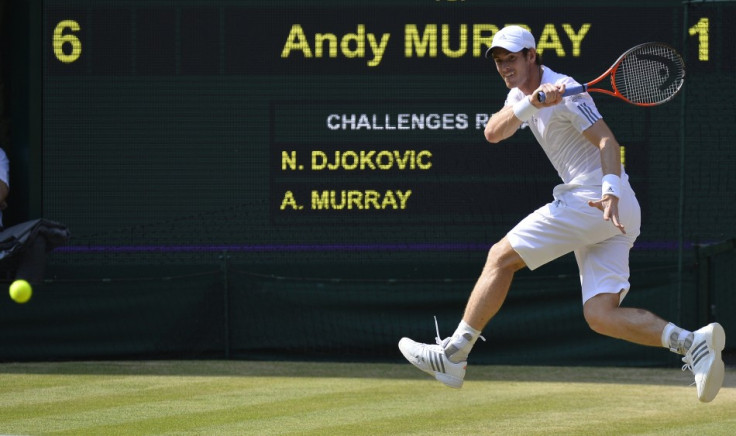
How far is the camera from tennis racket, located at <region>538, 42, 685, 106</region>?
6.54 meters

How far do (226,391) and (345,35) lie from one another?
2.82 m

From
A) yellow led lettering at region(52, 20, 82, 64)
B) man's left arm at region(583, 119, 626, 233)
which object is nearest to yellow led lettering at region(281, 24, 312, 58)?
yellow led lettering at region(52, 20, 82, 64)

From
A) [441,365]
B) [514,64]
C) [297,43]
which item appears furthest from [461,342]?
[297,43]

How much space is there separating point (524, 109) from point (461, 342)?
1.03 meters

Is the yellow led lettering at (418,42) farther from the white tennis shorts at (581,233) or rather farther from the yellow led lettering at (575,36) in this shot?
the white tennis shorts at (581,233)

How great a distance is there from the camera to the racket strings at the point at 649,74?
6.55 metres

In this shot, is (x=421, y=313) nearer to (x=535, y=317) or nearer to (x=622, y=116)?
(x=535, y=317)

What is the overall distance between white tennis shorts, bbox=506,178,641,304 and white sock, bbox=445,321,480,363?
1.23ft

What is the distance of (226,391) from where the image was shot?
8.48 meters

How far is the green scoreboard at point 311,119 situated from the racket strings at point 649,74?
3.26 metres

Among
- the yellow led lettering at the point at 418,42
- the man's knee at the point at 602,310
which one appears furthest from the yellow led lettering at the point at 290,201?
the man's knee at the point at 602,310

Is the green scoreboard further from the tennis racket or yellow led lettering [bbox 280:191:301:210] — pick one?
the tennis racket

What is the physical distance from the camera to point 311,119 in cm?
1009

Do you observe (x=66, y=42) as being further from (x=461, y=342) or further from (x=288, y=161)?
(x=461, y=342)
